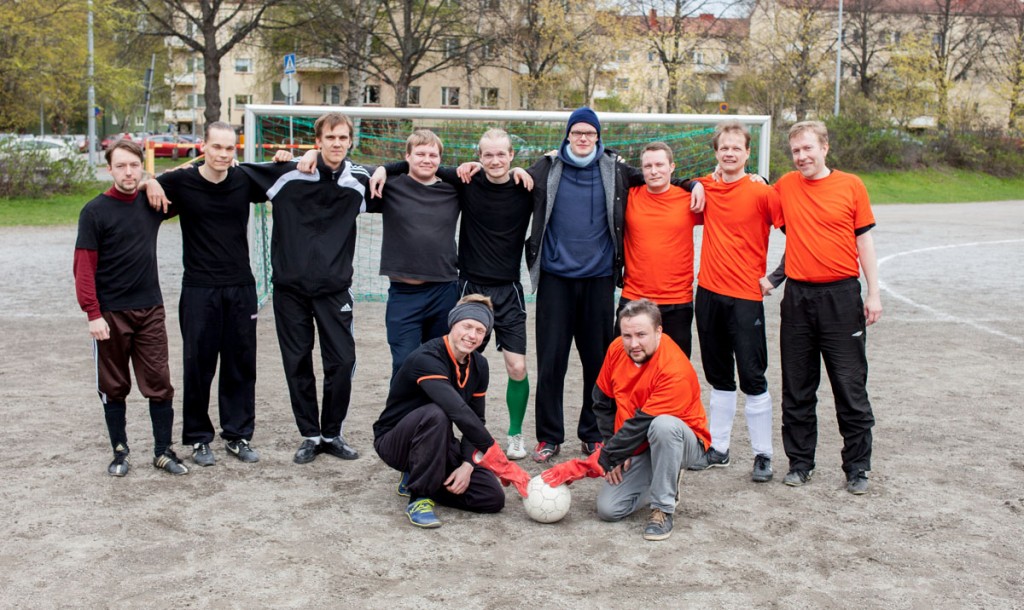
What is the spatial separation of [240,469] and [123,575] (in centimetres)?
152

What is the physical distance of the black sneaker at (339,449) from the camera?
583 centimetres

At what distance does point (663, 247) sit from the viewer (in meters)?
5.53

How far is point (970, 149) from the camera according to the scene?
36156 millimetres

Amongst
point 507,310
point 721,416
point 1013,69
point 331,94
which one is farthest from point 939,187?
point 331,94

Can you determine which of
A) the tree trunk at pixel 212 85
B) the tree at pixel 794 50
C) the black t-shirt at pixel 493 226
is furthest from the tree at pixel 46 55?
the tree at pixel 794 50

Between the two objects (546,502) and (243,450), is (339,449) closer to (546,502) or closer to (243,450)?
(243,450)

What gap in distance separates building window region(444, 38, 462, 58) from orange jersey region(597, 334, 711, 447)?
96.0ft

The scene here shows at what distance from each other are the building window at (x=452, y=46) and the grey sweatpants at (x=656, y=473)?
29.6 meters

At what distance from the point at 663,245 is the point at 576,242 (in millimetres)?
490

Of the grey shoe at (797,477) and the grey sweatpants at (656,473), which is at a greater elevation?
the grey sweatpants at (656,473)

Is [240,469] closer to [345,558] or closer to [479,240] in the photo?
[345,558]

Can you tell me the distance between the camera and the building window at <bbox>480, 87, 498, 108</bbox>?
157 ft

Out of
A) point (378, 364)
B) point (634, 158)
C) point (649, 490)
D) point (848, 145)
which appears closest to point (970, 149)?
point (848, 145)

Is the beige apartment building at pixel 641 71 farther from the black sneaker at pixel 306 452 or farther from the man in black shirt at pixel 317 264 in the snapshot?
the black sneaker at pixel 306 452
